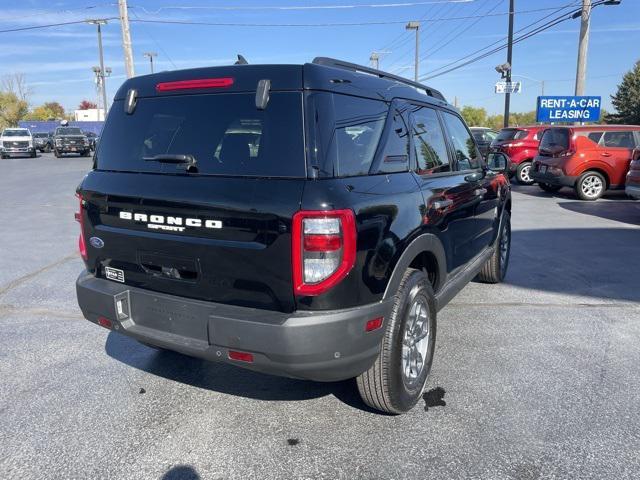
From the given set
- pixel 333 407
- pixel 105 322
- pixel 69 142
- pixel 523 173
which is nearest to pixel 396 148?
pixel 333 407

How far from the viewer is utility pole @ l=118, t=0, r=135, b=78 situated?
Answer: 22.0 metres

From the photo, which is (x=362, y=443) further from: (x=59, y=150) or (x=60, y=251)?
(x=59, y=150)

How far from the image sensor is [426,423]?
297 centimetres

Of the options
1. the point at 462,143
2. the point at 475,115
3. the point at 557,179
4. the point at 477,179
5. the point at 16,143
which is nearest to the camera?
the point at 477,179

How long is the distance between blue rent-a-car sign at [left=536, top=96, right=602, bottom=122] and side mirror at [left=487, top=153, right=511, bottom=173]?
18.2 m

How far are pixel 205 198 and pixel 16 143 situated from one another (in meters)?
34.4

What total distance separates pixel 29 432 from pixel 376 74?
3003 millimetres

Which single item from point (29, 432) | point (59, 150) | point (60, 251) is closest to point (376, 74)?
point (29, 432)

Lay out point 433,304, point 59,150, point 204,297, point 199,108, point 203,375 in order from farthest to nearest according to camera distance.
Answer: point 59,150 → point 203,375 → point 433,304 → point 199,108 → point 204,297

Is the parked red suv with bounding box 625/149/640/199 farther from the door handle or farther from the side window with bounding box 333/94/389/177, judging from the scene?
the side window with bounding box 333/94/389/177

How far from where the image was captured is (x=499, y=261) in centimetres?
561

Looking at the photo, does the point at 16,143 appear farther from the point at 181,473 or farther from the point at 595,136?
the point at 181,473

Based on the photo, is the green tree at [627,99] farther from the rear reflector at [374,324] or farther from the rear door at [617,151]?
the rear reflector at [374,324]

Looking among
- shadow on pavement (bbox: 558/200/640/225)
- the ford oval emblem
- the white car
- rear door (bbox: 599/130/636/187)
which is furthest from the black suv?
the white car
